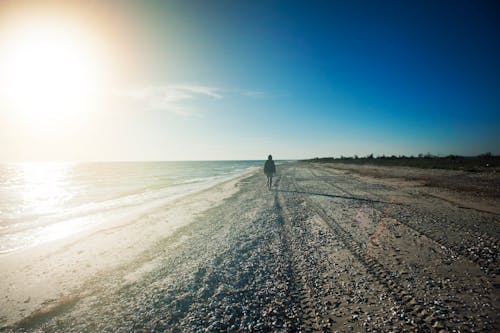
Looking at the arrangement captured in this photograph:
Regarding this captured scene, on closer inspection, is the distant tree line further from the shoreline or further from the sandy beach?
the shoreline

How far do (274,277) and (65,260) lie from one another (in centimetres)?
825

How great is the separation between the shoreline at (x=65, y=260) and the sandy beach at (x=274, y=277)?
0.18ft

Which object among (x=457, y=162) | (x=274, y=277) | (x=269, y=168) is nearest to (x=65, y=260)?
(x=274, y=277)

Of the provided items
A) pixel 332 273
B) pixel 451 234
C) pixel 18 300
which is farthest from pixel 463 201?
pixel 18 300

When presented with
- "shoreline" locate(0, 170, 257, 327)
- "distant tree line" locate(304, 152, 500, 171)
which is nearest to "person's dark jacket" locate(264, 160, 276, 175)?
"shoreline" locate(0, 170, 257, 327)

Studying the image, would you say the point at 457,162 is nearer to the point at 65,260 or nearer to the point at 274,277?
the point at 274,277

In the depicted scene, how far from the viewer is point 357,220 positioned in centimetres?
1086

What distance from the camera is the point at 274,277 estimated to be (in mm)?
6059

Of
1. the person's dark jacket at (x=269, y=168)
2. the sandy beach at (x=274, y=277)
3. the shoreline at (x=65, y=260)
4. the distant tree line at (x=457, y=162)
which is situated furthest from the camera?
the distant tree line at (x=457, y=162)

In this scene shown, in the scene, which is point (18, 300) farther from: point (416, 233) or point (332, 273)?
point (416, 233)

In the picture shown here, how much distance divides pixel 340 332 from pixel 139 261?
6885 millimetres

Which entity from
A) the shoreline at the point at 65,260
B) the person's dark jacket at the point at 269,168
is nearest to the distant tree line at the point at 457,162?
the person's dark jacket at the point at 269,168

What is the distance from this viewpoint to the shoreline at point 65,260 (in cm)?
605

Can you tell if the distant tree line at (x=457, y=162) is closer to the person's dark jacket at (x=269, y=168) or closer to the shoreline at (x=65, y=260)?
the person's dark jacket at (x=269, y=168)
